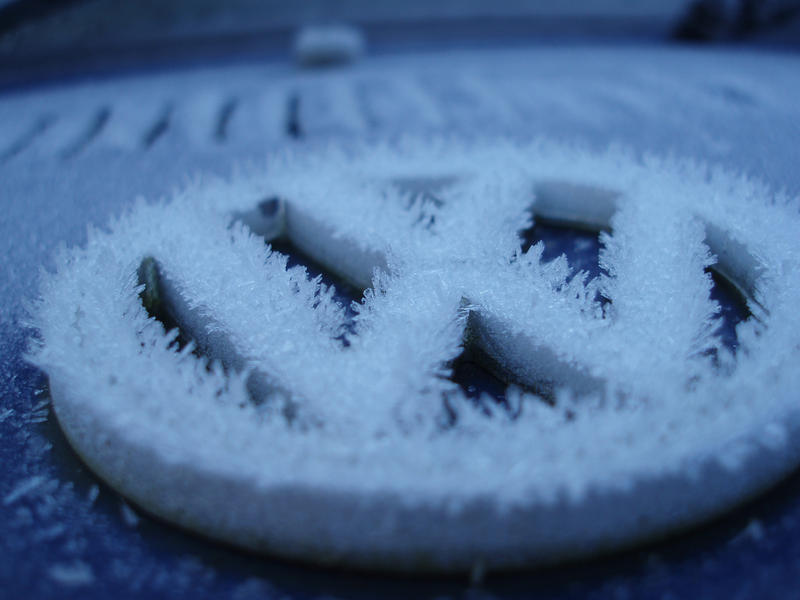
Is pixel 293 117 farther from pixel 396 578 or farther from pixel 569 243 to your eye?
pixel 396 578

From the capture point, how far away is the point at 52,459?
486 millimetres

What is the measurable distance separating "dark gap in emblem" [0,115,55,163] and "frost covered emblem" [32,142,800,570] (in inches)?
18.4

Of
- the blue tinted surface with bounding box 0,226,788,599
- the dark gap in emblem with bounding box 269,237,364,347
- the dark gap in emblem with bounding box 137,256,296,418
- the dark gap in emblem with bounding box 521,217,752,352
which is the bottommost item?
the blue tinted surface with bounding box 0,226,788,599

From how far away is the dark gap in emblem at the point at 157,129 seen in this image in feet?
3.64

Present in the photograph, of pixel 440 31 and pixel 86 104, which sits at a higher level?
pixel 440 31

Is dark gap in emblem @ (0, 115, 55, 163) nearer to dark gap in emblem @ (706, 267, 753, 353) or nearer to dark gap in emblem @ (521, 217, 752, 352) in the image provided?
dark gap in emblem @ (521, 217, 752, 352)

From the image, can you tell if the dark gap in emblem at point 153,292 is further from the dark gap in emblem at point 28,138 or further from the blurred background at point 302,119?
the dark gap in emblem at point 28,138

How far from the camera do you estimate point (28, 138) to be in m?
1.14

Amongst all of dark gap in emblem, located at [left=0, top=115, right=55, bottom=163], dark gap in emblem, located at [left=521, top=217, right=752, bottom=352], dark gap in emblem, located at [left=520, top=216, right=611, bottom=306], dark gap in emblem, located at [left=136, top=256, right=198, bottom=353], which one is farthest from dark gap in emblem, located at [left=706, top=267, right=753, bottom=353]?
dark gap in emblem, located at [left=0, top=115, right=55, bottom=163]

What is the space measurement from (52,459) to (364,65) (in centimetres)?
135

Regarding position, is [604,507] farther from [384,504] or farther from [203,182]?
[203,182]

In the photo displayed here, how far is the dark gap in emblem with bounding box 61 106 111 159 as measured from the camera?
1.07m

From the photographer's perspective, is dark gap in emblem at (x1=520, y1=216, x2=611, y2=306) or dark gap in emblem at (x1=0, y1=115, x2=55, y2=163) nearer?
dark gap in emblem at (x1=520, y1=216, x2=611, y2=306)

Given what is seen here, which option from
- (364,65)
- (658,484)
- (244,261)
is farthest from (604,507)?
(364,65)
